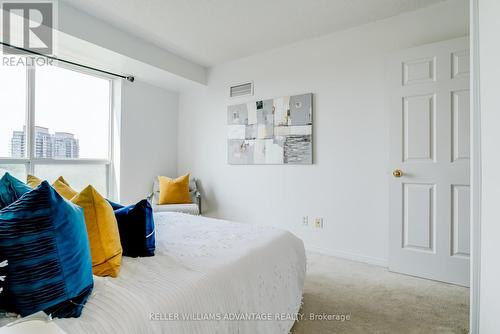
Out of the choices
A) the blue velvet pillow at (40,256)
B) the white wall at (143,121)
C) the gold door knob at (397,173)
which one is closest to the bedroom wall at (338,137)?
the gold door knob at (397,173)

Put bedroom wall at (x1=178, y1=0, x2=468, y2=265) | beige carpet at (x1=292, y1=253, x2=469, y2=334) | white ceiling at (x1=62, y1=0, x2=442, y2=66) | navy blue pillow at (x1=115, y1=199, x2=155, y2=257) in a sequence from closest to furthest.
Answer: navy blue pillow at (x1=115, y1=199, x2=155, y2=257)
beige carpet at (x1=292, y1=253, x2=469, y2=334)
white ceiling at (x1=62, y1=0, x2=442, y2=66)
bedroom wall at (x1=178, y1=0, x2=468, y2=265)

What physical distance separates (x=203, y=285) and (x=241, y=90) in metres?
3.08

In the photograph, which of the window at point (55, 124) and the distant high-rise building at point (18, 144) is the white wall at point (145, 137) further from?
the distant high-rise building at point (18, 144)

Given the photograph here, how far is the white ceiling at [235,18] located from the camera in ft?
8.00

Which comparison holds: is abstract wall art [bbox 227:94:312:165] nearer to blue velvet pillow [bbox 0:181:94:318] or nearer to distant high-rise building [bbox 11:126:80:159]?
distant high-rise building [bbox 11:126:80:159]

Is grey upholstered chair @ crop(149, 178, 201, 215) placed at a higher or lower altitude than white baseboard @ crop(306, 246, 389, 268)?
higher

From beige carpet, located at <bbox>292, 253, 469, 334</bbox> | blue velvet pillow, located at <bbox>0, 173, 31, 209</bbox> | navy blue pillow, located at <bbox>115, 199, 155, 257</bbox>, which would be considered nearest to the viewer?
blue velvet pillow, located at <bbox>0, 173, 31, 209</bbox>

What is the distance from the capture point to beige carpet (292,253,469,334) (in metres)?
1.63

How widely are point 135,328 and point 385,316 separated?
169 cm

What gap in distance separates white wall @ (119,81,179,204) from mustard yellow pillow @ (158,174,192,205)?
40cm
